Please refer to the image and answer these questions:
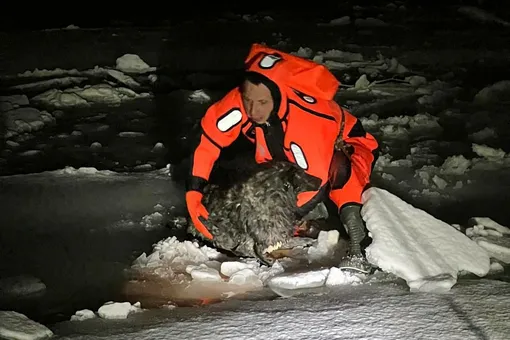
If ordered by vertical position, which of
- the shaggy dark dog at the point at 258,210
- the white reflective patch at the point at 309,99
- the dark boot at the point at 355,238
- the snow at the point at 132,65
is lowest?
the dark boot at the point at 355,238

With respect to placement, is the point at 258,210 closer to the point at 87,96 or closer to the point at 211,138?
the point at 211,138

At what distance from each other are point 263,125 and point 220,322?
1.23 metres

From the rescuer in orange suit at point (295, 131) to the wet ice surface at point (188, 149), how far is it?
0.54 meters

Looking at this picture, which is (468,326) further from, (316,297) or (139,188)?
(139,188)

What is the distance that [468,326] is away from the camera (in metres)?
2.60

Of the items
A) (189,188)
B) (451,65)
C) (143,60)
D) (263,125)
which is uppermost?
(143,60)

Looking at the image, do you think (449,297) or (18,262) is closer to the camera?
(449,297)

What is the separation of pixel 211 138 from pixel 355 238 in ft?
3.15

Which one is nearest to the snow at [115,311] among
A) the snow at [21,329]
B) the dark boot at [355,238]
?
the snow at [21,329]

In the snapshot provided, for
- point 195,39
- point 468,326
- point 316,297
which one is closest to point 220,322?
point 316,297

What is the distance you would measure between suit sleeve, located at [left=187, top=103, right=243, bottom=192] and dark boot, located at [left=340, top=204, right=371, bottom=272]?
0.76m

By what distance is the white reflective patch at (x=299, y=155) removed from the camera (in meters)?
3.43

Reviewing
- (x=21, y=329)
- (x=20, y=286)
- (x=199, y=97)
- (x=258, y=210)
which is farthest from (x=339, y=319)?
(x=199, y=97)

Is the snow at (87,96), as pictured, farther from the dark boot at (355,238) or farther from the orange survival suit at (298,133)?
the dark boot at (355,238)
